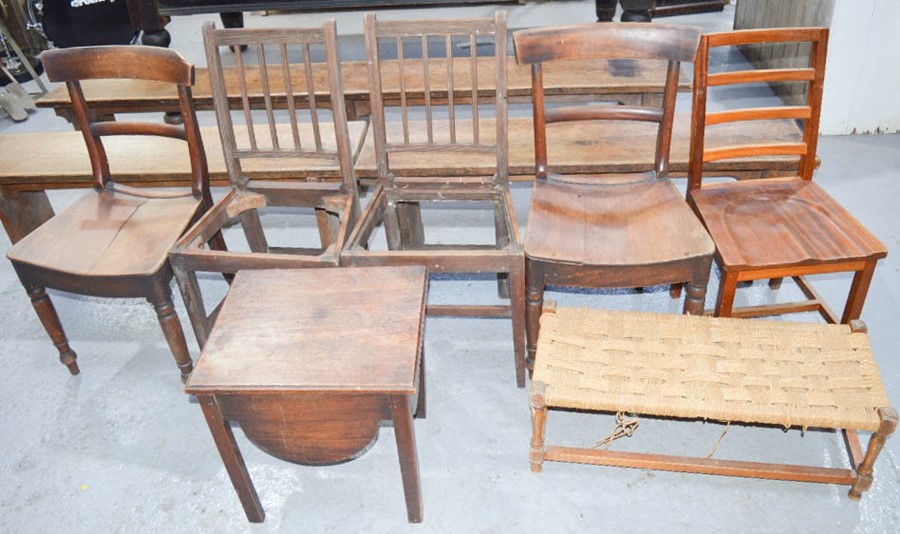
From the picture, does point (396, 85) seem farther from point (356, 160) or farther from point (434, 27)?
point (434, 27)

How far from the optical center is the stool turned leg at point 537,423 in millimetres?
1687

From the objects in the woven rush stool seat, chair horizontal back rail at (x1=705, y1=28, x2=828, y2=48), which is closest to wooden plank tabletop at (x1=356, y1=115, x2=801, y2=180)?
chair horizontal back rail at (x1=705, y1=28, x2=828, y2=48)

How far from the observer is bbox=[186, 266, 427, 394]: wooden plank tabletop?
1502 millimetres

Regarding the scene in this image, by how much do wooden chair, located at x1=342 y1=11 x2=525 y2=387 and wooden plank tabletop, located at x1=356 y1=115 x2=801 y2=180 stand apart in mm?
29

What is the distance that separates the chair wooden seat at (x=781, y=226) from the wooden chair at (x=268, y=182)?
1.13 meters

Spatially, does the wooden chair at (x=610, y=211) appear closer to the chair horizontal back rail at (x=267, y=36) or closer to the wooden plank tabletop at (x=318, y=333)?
the wooden plank tabletop at (x=318, y=333)

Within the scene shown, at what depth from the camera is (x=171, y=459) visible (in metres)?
2.03

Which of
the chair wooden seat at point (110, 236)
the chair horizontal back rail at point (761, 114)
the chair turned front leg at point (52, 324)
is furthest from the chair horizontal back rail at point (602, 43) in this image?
the chair turned front leg at point (52, 324)

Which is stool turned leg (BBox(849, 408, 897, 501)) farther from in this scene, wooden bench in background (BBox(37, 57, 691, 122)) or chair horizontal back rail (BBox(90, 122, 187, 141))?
chair horizontal back rail (BBox(90, 122, 187, 141))

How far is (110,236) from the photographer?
2156mm

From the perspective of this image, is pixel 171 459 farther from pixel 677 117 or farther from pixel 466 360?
pixel 677 117

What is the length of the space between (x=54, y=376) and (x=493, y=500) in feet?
5.24

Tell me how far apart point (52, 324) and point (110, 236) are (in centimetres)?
40

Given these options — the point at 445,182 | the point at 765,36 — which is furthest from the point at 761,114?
the point at 445,182
